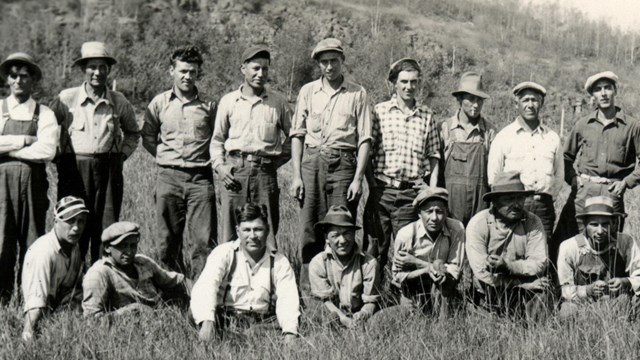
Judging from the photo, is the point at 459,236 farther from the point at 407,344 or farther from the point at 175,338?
the point at 175,338

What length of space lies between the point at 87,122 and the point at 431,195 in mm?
3163

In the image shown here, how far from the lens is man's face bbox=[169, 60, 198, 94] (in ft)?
20.2

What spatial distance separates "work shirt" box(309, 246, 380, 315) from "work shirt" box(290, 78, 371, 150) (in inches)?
41.9

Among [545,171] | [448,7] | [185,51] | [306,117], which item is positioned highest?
[448,7]

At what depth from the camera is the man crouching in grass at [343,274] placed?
17.3 ft

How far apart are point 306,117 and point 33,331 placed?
2.85m

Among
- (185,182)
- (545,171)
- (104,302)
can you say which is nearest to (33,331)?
(104,302)

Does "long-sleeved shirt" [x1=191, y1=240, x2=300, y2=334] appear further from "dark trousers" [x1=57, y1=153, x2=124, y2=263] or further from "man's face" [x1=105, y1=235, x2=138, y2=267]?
"dark trousers" [x1=57, y1=153, x2=124, y2=263]

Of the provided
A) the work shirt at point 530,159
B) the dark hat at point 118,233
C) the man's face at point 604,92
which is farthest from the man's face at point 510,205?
the dark hat at point 118,233

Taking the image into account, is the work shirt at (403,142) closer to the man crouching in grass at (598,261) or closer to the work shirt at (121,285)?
the man crouching in grass at (598,261)

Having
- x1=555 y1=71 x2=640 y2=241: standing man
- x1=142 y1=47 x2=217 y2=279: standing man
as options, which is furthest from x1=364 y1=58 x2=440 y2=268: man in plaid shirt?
x1=142 y1=47 x2=217 y2=279: standing man

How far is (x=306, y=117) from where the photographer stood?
6047 millimetres

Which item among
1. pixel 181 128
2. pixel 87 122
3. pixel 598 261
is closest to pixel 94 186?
pixel 87 122

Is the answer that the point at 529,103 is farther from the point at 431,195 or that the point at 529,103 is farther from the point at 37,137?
the point at 37,137
